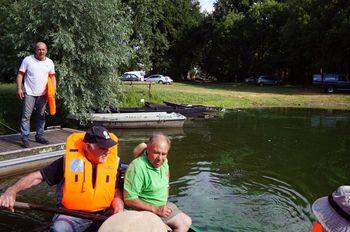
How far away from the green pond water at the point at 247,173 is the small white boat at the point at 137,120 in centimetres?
40

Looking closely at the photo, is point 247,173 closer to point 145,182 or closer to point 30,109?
point 30,109

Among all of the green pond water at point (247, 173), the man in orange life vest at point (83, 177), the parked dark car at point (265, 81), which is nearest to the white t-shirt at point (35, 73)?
the green pond water at point (247, 173)

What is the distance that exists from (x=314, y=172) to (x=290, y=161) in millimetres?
1369

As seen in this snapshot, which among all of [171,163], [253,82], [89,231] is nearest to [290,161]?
[171,163]

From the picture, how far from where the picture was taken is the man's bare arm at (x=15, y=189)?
4.66 metres

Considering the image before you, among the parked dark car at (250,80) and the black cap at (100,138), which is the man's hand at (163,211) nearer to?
the black cap at (100,138)

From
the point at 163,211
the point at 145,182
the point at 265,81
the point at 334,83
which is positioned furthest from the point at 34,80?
the point at 265,81

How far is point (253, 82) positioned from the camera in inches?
2275

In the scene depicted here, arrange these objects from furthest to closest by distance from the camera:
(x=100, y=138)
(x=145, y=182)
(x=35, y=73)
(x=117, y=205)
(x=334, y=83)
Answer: (x=334, y=83) → (x=35, y=73) → (x=145, y=182) → (x=117, y=205) → (x=100, y=138)

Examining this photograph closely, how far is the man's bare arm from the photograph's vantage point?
4664 millimetres

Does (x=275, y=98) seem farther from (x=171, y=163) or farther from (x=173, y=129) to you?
(x=171, y=163)

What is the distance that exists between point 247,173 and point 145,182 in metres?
6.41

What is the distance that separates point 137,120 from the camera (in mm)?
17688

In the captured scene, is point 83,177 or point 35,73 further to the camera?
point 35,73
